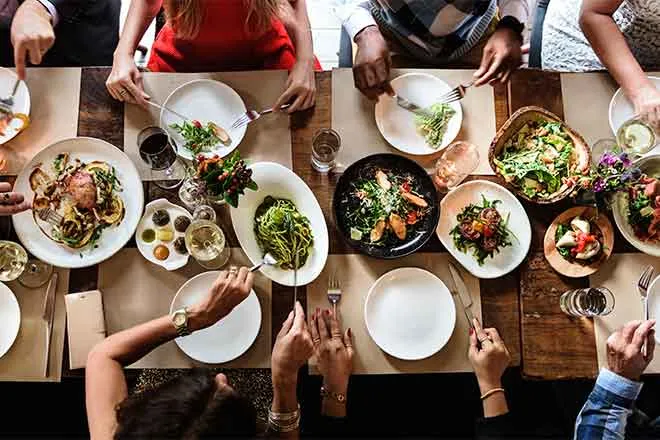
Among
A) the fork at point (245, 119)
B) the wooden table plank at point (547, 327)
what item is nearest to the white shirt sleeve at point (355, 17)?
the fork at point (245, 119)

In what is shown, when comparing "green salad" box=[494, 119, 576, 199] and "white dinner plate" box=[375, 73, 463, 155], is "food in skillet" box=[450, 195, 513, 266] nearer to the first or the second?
"green salad" box=[494, 119, 576, 199]

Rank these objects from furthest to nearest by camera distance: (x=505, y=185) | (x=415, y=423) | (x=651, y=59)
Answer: (x=415, y=423), (x=651, y=59), (x=505, y=185)

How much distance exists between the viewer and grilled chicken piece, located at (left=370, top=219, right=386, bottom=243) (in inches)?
59.8

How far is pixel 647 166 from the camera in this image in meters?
1.60

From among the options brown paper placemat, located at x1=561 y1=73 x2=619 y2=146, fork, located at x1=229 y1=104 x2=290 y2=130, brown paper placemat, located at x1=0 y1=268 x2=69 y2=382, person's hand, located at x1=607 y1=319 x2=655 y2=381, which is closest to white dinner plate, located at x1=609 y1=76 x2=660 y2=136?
brown paper placemat, located at x1=561 y1=73 x2=619 y2=146

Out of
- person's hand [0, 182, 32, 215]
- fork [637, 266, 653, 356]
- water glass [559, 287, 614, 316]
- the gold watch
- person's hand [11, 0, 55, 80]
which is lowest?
the gold watch

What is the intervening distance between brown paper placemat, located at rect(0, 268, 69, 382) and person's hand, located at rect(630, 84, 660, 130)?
67.7 inches

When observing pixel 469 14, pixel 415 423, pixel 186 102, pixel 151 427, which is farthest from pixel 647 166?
pixel 151 427

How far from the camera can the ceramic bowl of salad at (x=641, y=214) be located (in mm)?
1536

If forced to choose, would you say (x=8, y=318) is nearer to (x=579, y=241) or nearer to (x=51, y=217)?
(x=51, y=217)

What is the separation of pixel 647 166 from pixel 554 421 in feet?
3.05

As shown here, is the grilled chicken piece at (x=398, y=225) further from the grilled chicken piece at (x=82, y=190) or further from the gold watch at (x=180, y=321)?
the grilled chicken piece at (x=82, y=190)

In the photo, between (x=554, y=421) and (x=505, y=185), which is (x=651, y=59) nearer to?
(x=505, y=185)

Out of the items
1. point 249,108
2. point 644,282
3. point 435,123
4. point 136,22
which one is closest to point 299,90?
point 249,108
